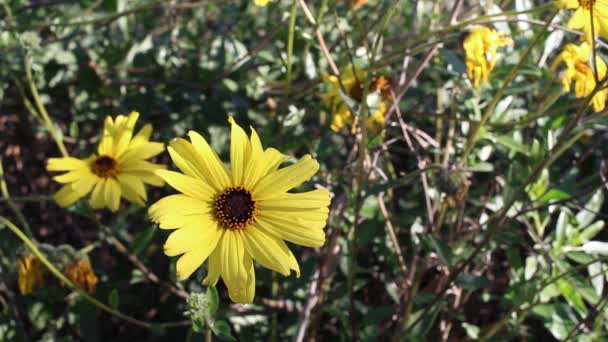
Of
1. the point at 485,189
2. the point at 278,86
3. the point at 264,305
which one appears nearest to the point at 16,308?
the point at 264,305

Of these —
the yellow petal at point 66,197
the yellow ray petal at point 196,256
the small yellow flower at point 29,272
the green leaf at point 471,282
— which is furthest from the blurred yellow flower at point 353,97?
the small yellow flower at point 29,272

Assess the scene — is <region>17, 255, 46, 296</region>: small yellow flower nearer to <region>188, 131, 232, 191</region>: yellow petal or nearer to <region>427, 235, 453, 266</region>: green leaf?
<region>188, 131, 232, 191</region>: yellow petal

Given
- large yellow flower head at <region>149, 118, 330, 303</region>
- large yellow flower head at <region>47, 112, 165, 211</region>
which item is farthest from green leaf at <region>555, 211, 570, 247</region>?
large yellow flower head at <region>47, 112, 165, 211</region>

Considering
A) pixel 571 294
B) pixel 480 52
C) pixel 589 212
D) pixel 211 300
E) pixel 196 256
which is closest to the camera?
pixel 196 256

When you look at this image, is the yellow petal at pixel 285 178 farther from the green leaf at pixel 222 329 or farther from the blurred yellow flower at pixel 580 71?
the blurred yellow flower at pixel 580 71

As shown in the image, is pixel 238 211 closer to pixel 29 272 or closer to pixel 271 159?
pixel 271 159

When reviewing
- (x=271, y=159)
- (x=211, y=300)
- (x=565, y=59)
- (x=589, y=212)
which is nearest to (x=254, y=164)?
(x=271, y=159)
